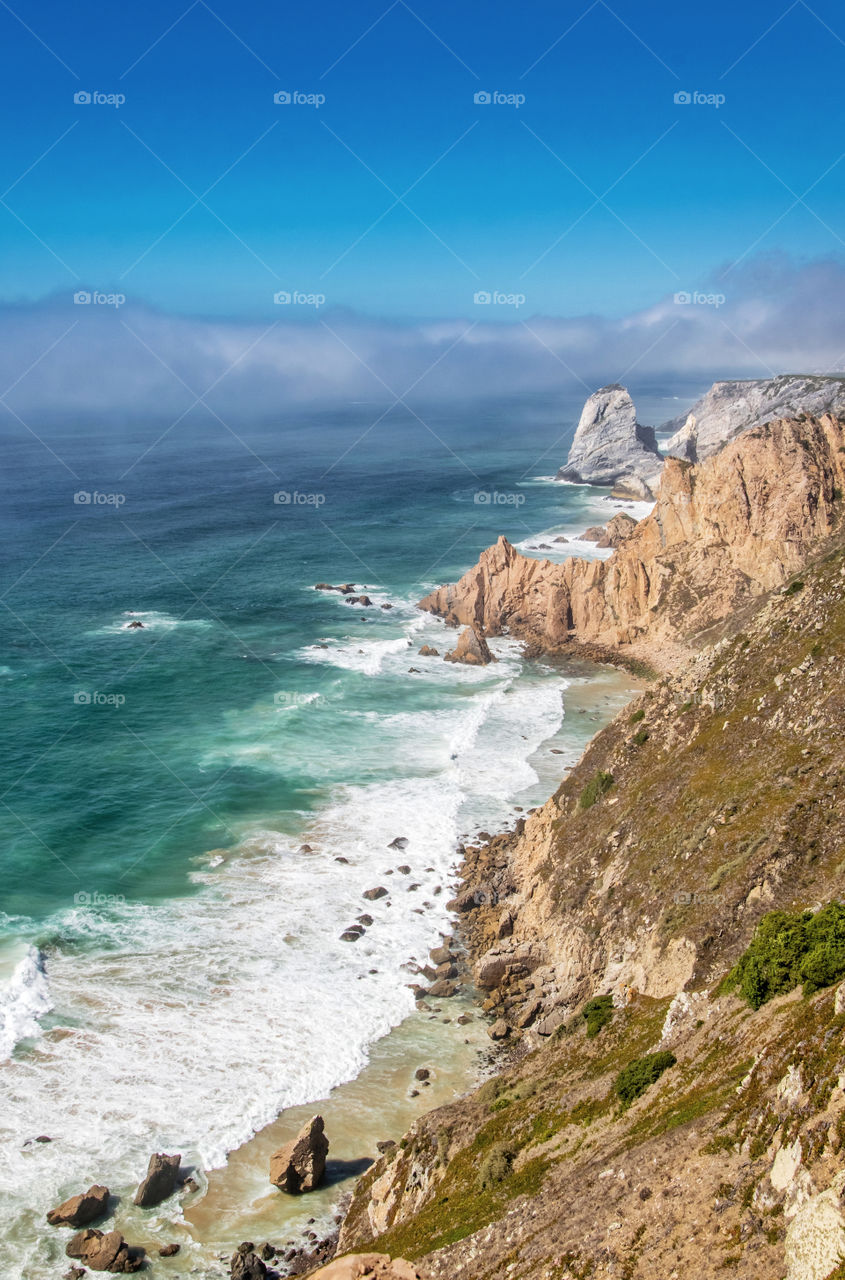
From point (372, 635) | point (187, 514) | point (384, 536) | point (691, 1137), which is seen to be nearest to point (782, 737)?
point (691, 1137)

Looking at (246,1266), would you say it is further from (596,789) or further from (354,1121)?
(596,789)

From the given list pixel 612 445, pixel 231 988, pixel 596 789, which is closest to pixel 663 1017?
pixel 596 789

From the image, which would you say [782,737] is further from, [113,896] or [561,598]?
[561,598]

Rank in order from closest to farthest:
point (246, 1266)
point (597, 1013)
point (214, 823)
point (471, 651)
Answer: point (246, 1266) < point (597, 1013) < point (214, 823) < point (471, 651)

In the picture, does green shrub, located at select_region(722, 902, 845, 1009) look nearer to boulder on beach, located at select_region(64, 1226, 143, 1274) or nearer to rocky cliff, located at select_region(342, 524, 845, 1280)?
rocky cliff, located at select_region(342, 524, 845, 1280)

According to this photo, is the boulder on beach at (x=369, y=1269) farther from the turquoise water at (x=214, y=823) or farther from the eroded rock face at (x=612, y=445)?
the eroded rock face at (x=612, y=445)
